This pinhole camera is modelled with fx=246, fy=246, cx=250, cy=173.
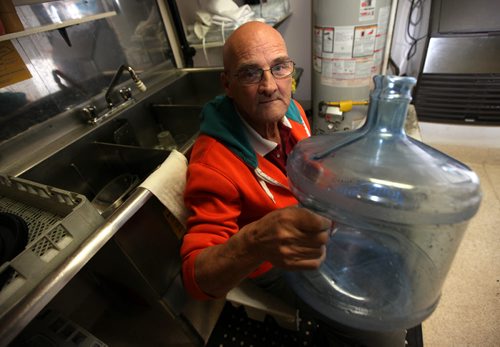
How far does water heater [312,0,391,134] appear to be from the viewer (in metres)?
1.43

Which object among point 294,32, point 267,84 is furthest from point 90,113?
point 294,32

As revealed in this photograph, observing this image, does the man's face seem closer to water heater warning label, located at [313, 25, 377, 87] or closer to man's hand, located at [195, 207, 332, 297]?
man's hand, located at [195, 207, 332, 297]

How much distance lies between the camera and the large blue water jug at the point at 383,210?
1.40 ft

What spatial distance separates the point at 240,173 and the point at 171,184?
0.23 meters

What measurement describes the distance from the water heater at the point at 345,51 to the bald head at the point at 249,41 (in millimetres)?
970

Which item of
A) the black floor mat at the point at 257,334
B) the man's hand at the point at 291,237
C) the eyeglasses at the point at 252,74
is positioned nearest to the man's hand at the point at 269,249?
A: the man's hand at the point at 291,237

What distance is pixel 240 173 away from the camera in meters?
0.72

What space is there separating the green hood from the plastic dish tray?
0.39m

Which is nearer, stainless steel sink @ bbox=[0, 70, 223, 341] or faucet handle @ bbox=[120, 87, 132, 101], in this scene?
stainless steel sink @ bbox=[0, 70, 223, 341]

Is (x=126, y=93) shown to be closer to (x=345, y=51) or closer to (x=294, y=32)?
(x=345, y=51)

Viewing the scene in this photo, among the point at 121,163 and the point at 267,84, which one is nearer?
the point at 267,84

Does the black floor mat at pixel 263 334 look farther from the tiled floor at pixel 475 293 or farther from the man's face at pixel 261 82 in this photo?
the man's face at pixel 261 82

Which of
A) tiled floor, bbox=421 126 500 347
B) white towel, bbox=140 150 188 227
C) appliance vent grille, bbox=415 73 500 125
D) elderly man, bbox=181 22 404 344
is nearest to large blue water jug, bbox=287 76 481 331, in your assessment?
elderly man, bbox=181 22 404 344

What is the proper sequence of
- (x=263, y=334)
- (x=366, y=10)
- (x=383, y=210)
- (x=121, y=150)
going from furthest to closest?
1. (x=366, y=10)
2. (x=263, y=334)
3. (x=121, y=150)
4. (x=383, y=210)
